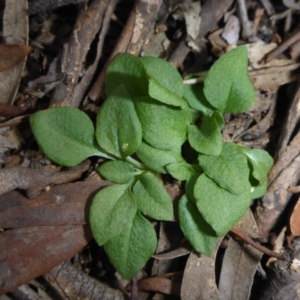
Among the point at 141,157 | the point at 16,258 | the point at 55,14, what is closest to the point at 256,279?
the point at 141,157

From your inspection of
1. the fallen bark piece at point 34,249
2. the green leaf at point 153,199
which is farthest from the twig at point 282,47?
the fallen bark piece at point 34,249

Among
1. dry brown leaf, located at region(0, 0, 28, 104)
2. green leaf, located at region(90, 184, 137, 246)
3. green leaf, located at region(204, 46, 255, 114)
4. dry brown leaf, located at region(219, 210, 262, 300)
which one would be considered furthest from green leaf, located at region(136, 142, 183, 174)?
dry brown leaf, located at region(0, 0, 28, 104)

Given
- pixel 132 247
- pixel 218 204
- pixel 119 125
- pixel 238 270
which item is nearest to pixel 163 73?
pixel 119 125

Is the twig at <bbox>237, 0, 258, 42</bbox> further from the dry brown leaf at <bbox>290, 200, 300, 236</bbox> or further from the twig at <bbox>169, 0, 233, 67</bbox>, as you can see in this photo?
the dry brown leaf at <bbox>290, 200, 300, 236</bbox>

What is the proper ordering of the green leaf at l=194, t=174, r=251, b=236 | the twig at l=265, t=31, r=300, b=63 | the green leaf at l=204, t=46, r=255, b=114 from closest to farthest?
the green leaf at l=194, t=174, r=251, b=236
the green leaf at l=204, t=46, r=255, b=114
the twig at l=265, t=31, r=300, b=63

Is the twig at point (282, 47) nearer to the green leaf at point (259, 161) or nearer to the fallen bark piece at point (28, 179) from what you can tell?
the green leaf at point (259, 161)

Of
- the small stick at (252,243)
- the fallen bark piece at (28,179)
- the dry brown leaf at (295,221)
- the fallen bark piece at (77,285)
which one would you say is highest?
the dry brown leaf at (295,221)
